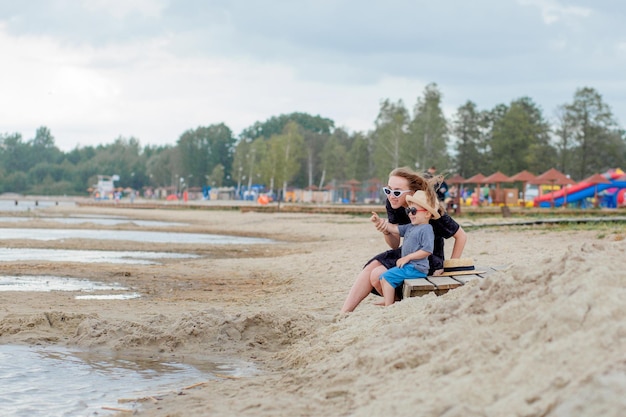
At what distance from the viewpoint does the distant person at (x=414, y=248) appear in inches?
275

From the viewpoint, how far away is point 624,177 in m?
48.2

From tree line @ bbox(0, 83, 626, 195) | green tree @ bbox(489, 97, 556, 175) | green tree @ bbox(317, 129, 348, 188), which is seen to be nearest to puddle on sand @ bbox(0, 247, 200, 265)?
tree line @ bbox(0, 83, 626, 195)

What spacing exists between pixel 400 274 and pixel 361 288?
0.49m

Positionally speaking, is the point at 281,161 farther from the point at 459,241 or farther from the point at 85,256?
the point at 459,241

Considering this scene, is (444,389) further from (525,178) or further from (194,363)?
(525,178)

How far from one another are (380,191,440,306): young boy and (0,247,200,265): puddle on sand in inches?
405

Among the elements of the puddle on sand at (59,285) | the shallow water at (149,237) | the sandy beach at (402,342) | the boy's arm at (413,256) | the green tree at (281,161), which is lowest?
the shallow water at (149,237)

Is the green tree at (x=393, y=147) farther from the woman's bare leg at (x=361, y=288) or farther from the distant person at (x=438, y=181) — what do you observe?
the woman's bare leg at (x=361, y=288)

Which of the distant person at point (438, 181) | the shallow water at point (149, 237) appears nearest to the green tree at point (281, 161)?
the shallow water at point (149, 237)

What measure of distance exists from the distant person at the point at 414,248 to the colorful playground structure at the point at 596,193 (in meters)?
39.7

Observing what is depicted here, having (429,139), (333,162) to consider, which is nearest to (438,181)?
(429,139)

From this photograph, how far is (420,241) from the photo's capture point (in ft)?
23.0

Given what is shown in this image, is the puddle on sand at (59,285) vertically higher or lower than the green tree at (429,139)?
lower

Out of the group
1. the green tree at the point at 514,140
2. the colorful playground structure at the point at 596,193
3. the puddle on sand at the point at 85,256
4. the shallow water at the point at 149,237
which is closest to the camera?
the puddle on sand at the point at 85,256
